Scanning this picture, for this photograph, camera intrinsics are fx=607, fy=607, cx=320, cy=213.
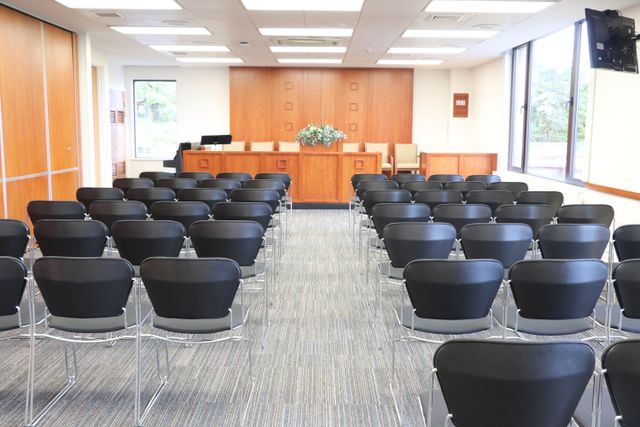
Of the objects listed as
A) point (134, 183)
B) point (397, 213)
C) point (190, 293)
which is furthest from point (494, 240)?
point (134, 183)

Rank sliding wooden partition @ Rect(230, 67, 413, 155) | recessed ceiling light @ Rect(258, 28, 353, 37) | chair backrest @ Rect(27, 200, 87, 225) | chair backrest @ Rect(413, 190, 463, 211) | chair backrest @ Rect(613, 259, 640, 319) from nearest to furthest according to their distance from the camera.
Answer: chair backrest @ Rect(613, 259, 640, 319) < chair backrest @ Rect(27, 200, 87, 225) < chair backrest @ Rect(413, 190, 463, 211) < recessed ceiling light @ Rect(258, 28, 353, 37) < sliding wooden partition @ Rect(230, 67, 413, 155)

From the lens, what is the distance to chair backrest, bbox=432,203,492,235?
5.80 metres

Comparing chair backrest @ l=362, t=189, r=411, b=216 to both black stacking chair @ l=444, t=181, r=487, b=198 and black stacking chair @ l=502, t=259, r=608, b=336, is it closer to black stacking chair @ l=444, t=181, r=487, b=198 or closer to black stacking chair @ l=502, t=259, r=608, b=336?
black stacking chair @ l=444, t=181, r=487, b=198

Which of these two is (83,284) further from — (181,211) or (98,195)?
(98,195)

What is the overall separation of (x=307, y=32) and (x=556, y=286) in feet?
28.2

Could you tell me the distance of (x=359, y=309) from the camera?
5.73 m

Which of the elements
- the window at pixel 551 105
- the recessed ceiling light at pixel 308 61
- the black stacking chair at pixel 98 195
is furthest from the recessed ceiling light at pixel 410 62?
the black stacking chair at pixel 98 195

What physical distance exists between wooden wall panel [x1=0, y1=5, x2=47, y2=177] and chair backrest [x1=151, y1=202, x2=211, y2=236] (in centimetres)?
379

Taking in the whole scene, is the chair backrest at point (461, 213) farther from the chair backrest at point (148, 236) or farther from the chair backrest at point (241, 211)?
the chair backrest at point (148, 236)

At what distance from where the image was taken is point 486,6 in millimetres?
8508

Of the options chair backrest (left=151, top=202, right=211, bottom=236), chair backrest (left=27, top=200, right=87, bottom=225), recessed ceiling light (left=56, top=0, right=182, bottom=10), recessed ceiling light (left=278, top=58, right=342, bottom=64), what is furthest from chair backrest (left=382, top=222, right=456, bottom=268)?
recessed ceiling light (left=278, top=58, right=342, bottom=64)

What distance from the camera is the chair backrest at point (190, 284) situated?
11.2ft

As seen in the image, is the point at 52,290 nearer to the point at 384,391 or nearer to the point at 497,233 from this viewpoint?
the point at 384,391

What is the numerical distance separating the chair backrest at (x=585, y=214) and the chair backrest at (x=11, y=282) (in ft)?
15.9
